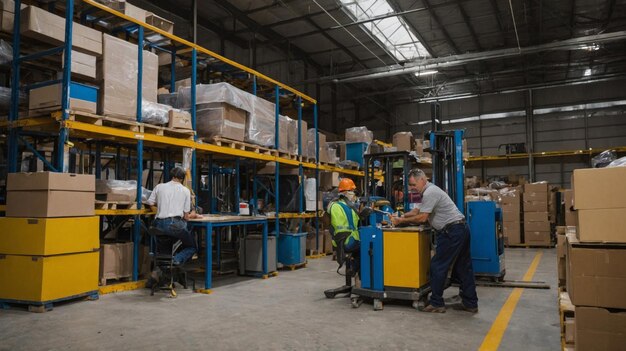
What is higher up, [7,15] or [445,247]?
[7,15]

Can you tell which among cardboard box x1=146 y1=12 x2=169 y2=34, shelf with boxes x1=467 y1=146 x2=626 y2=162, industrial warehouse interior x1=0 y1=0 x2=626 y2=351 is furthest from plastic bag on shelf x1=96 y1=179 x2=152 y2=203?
shelf with boxes x1=467 y1=146 x2=626 y2=162

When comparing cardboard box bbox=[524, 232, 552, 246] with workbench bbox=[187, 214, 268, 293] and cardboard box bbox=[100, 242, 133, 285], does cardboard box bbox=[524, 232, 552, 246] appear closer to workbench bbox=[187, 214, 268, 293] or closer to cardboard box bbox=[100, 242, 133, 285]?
workbench bbox=[187, 214, 268, 293]

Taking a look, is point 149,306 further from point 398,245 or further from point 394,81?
point 394,81

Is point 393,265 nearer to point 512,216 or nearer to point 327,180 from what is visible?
point 327,180

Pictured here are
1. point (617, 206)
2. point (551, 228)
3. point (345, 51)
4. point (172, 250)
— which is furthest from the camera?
point (345, 51)

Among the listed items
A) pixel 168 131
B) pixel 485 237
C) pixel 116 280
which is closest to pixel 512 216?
pixel 485 237

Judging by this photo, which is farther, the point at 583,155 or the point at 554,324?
the point at 583,155

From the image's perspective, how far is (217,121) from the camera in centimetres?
841

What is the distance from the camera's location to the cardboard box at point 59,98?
6.36 meters

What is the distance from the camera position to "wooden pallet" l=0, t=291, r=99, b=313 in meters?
5.62

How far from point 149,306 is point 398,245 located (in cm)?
344

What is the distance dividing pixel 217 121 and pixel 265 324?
4450 millimetres

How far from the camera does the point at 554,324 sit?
16.7 feet

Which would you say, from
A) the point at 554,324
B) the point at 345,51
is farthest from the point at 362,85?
the point at 554,324
